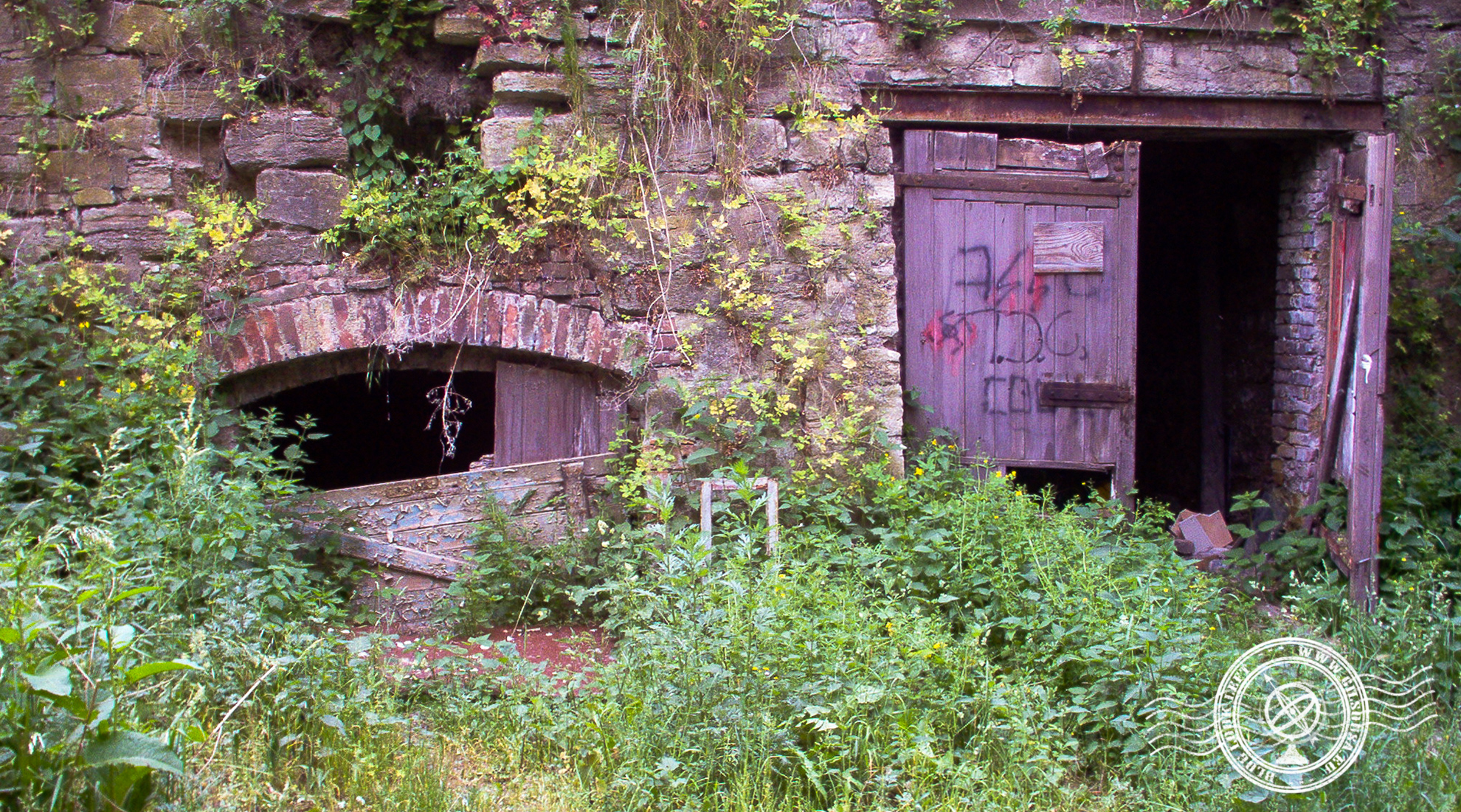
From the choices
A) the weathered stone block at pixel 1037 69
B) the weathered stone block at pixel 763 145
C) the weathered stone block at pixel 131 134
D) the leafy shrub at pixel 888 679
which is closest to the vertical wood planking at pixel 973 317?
the weathered stone block at pixel 1037 69

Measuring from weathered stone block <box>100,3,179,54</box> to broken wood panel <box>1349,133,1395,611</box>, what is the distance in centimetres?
593

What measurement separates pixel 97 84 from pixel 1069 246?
16.1 feet

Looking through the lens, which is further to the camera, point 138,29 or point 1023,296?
point 1023,296

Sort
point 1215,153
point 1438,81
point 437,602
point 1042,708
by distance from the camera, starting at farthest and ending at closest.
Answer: point 1215,153, point 1438,81, point 437,602, point 1042,708

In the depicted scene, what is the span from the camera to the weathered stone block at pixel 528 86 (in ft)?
14.7

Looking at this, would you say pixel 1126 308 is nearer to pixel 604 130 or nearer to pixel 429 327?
pixel 604 130

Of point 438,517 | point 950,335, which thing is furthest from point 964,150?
point 438,517

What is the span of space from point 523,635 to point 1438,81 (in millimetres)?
5646

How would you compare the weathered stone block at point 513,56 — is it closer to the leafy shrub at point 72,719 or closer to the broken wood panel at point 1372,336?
the leafy shrub at point 72,719

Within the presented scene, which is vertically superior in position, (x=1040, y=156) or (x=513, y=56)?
(x=513, y=56)

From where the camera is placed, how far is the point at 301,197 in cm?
448

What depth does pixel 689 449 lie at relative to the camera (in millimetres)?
4559

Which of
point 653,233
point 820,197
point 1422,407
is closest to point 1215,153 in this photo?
point 1422,407

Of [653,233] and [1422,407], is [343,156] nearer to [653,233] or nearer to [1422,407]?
[653,233]
